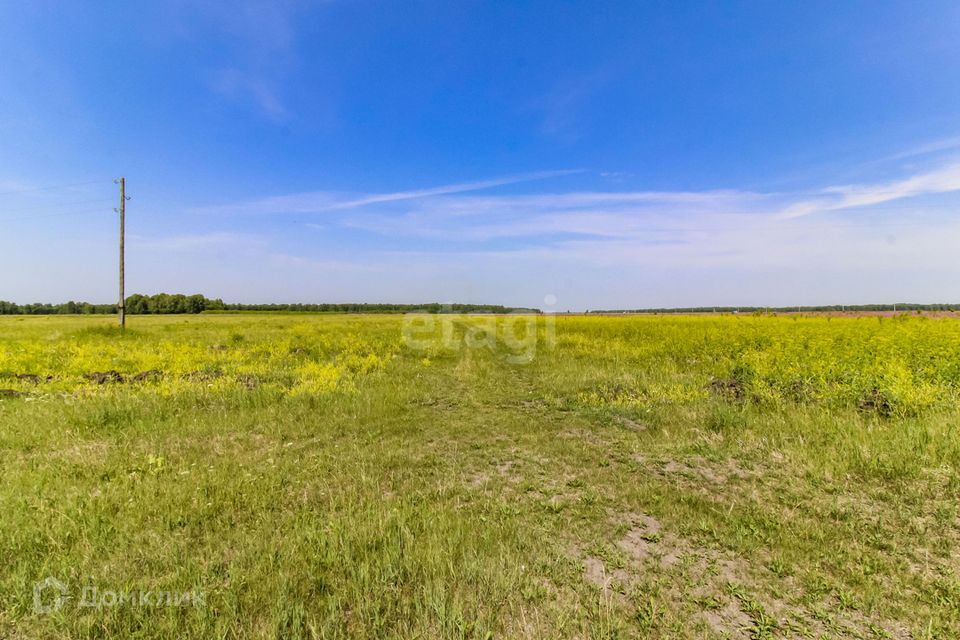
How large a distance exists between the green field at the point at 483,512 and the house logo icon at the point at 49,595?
20 millimetres

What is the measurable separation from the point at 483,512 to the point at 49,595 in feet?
11.9

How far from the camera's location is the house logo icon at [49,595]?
8.41 feet

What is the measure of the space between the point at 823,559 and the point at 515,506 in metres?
2.88

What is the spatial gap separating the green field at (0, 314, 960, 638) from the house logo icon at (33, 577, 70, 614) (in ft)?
0.07

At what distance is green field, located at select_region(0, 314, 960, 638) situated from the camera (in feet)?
8.41

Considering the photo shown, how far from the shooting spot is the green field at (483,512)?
8.41 feet

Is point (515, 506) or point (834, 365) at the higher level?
point (834, 365)

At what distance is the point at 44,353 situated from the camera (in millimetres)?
14359

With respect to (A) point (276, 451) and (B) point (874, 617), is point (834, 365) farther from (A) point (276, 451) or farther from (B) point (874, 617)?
(A) point (276, 451)

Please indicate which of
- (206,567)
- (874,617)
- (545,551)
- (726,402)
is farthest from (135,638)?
(726,402)

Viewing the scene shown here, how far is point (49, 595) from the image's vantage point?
2.69 m

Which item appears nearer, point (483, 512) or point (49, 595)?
point (49, 595)

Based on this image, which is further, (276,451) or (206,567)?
(276,451)

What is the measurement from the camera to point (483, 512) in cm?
396
